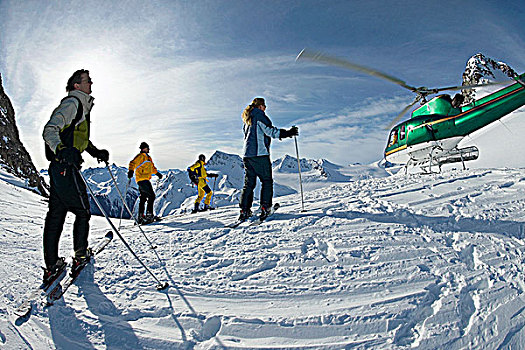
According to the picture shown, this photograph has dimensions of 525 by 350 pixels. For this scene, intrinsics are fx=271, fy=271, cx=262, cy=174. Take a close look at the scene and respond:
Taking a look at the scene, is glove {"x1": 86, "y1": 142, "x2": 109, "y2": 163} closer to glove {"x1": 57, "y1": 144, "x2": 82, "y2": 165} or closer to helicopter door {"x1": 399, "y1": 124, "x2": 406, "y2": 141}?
glove {"x1": 57, "y1": 144, "x2": 82, "y2": 165}

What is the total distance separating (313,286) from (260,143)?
307 cm

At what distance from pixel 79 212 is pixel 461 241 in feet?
16.0

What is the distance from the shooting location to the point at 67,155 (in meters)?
3.19

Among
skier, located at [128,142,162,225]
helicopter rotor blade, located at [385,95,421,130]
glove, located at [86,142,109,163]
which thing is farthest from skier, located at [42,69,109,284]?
helicopter rotor blade, located at [385,95,421,130]

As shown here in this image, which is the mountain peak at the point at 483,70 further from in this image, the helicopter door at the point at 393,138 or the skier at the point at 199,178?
the skier at the point at 199,178

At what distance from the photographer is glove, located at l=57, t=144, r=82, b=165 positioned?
10.5ft

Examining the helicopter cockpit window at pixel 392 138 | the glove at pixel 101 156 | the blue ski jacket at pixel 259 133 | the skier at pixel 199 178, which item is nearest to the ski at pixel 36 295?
the glove at pixel 101 156

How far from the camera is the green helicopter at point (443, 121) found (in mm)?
9391

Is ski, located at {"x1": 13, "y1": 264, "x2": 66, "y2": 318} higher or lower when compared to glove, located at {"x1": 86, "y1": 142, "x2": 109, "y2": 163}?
lower

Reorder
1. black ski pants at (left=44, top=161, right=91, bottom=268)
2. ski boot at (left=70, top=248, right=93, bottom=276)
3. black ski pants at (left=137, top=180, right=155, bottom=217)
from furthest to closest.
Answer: black ski pants at (left=137, top=180, right=155, bottom=217), ski boot at (left=70, top=248, right=93, bottom=276), black ski pants at (left=44, top=161, right=91, bottom=268)

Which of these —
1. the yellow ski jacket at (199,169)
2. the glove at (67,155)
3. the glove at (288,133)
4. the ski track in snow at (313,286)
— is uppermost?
the yellow ski jacket at (199,169)

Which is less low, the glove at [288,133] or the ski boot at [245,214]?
the glove at [288,133]

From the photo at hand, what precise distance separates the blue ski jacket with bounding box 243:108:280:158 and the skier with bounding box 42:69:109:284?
2.66 m

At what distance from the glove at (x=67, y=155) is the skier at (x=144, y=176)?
14.0 ft
